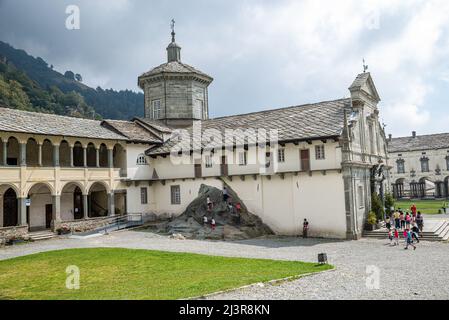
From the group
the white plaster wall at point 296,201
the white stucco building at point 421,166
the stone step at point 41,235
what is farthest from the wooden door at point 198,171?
the white stucco building at point 421,166

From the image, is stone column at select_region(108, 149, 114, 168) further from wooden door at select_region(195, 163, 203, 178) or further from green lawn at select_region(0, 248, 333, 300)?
green lawn at select_region(0, 248, 333, 300)

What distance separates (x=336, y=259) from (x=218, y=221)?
12.4 meters

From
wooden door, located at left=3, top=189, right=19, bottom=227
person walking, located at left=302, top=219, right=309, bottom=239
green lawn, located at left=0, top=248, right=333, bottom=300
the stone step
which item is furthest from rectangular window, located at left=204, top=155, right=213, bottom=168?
wooden door, located at left=3, top=189, right=19, bottom=227

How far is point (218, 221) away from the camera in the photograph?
30016 millimetres

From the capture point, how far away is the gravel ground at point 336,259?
1223 centimetres

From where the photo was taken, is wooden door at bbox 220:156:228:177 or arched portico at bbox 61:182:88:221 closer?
wooden door at bbox 220:156:228:177

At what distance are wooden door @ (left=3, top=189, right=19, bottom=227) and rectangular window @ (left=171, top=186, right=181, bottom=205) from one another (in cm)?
1280

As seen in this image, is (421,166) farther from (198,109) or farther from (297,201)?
(297,201)

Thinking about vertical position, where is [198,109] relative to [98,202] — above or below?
above

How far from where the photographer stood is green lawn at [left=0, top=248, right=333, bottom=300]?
12555 mm

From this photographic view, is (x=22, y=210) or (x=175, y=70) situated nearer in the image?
(x=22, y=210)
